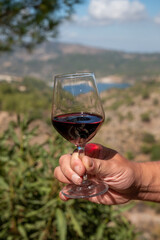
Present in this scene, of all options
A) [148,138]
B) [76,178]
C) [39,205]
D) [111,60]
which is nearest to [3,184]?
[39,205]

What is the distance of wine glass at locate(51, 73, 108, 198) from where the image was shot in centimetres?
70

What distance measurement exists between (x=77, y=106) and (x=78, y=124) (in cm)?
5

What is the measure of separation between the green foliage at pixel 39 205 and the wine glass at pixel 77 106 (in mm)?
469

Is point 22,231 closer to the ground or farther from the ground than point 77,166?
closer to the ground

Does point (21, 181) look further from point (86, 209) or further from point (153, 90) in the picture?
point (153, 90)

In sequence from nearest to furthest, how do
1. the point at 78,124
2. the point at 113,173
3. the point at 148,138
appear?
the point at 78,124
the point at 113,173
the point at 148,138

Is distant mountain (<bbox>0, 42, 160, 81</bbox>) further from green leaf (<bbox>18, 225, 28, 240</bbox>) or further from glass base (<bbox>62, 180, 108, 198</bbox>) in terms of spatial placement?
glass base (<bbox>62, 180, 108, 198</bbox>)

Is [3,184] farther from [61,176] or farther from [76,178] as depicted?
[76,178]

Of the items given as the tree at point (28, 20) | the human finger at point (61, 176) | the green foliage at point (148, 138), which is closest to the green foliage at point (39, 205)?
the human finger at point (61, 176)

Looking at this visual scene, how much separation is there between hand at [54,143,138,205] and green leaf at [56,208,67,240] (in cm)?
24

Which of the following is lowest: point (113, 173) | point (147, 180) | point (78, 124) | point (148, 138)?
point (148, 138)

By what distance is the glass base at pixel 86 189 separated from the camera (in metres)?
0.78

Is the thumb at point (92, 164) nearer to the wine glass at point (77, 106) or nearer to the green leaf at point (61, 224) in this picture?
the wine glass at point (77, 106)

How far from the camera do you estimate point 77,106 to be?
713mm
